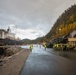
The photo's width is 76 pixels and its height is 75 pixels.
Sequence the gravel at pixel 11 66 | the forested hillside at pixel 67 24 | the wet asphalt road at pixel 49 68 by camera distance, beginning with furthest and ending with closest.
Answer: the forested hillside at pixel 67 24, the gravel at pixel 11 66, the wet asphalt road at pixel 49 68

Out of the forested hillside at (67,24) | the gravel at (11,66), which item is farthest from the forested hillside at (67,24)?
the gravel at (11,66)

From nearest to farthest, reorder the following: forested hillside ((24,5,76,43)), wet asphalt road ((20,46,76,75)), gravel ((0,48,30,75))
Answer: wet asphalt road ((20,46,76,75))
gravel ((0,48,30,75))
forested hillside ((24,5,76,43))

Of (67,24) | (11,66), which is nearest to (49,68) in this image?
(11,66)

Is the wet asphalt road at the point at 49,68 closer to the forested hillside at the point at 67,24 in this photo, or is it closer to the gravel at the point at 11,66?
the gravel at the point at 11,66

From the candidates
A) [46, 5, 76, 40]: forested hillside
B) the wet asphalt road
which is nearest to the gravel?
the wet asphalt road

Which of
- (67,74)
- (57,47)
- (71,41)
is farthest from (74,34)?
(67,74)

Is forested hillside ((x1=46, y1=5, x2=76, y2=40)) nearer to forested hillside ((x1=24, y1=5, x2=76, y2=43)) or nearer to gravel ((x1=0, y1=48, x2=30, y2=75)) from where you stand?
forested hillside ((x1=24, y1=5, x2=76, y2=43))

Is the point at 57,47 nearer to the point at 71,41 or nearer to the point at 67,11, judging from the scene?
the point at 71,41

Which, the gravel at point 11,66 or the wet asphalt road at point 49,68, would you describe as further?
the gravel at point 11,66

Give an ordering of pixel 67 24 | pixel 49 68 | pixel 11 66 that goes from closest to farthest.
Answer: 1. pixel 49 68
2. pixel 11 66
3. pixel 67 24

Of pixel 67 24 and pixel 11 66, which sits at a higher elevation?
pixel 67 24

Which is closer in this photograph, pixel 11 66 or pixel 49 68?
pixel 49 68

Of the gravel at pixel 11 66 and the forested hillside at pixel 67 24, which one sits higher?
the forested hillside at pixel 67 24

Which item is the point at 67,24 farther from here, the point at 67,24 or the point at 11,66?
the point at 11,66
